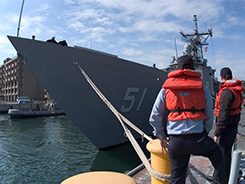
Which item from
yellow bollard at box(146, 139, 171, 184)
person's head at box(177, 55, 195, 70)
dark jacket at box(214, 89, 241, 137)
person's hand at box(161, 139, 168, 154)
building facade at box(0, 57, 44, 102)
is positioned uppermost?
building facade at box(0, 57, 44, 102)

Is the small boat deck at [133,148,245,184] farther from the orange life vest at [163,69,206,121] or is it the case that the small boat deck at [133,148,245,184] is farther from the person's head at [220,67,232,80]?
the orange life vest at [163,69,206,121]

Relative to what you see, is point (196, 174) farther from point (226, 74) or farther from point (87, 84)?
point (87, 84)

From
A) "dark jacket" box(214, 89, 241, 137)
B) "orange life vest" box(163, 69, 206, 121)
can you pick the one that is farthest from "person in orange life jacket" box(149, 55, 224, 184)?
"dark jacket" box(214, 89, 241, 137)

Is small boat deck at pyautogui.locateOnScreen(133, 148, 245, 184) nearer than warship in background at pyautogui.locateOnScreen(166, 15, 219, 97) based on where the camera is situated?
Yes

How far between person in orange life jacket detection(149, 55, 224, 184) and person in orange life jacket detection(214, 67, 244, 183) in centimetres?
98

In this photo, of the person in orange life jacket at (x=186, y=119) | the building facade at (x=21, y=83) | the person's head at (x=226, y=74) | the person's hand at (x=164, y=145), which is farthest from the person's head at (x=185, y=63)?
the building facade at (x=21, y=83)

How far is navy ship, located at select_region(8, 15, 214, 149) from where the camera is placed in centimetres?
1021

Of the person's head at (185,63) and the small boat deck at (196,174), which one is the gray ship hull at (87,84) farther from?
the person's head at (185,63)

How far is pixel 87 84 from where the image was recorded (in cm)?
1096

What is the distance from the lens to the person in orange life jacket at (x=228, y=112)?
4.07m

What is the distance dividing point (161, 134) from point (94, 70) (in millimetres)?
7874

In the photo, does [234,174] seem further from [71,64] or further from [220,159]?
[71,64]

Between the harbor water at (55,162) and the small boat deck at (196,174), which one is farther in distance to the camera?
the harbor water at (55,162)

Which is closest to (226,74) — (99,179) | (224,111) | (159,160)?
(224,111)
